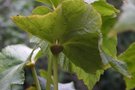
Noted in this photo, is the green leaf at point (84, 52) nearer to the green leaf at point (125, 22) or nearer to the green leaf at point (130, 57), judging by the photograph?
the green leaf at point (130, 57)

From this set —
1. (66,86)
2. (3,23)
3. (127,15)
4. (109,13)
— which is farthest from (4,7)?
(127,15)

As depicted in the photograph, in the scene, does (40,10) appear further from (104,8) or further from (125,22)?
(125,22)

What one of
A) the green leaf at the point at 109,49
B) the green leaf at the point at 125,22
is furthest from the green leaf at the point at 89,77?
the green leaf at the point at 125,22

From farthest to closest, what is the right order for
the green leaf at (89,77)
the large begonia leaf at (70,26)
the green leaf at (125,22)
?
the green leaf at (89,77)
the large begonia leaf at (70,26)
the green leaf at (125,22)

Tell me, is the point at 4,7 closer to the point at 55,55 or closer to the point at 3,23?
the point at 3,23

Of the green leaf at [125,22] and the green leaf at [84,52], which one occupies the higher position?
the green leaf at [125,22]
